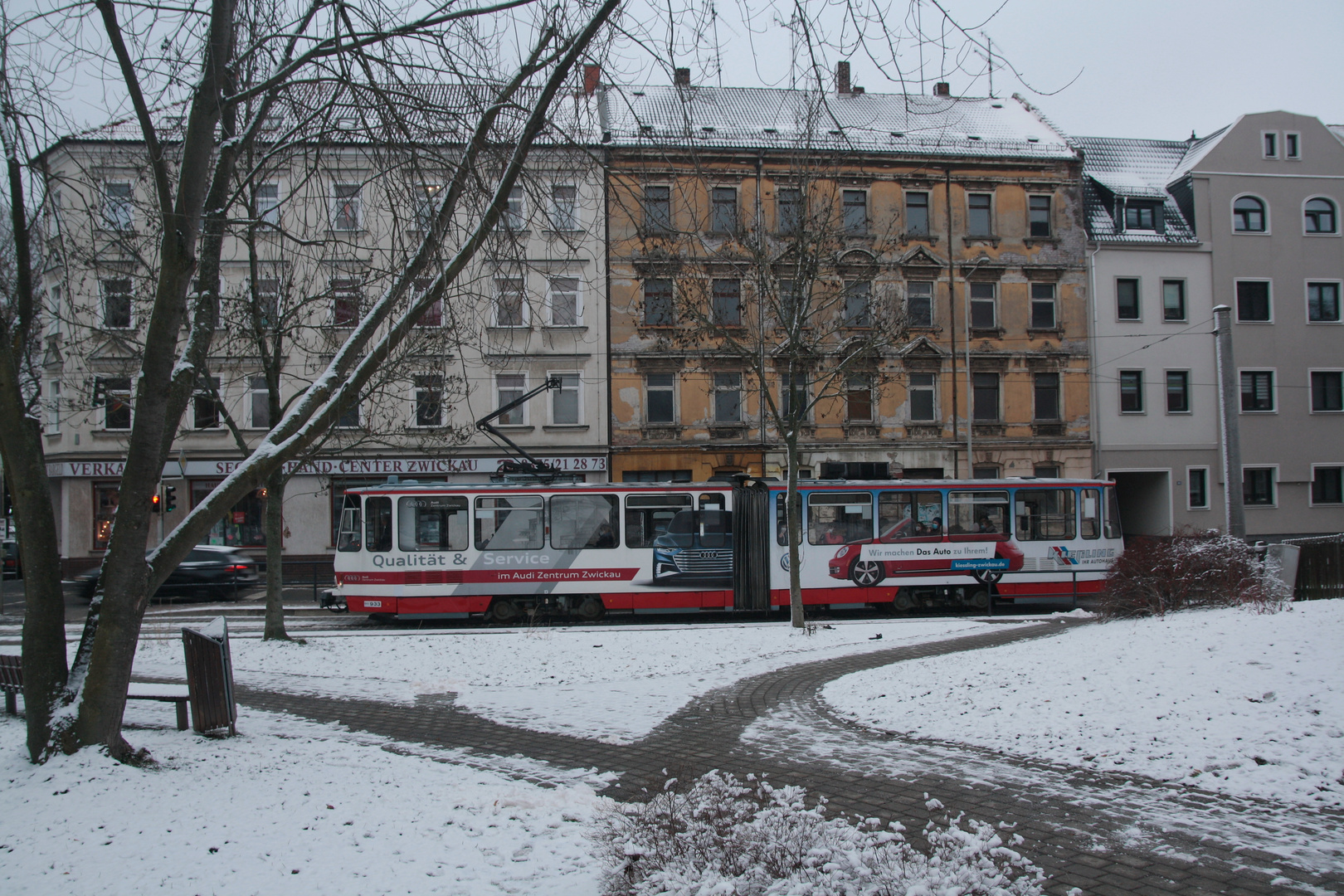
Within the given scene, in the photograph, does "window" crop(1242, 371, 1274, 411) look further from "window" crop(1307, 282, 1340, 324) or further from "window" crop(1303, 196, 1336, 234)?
"window" crop(1303, 196, 1336, 234)

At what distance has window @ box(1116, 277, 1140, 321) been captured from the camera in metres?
32.2

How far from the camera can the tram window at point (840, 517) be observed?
1922 cm

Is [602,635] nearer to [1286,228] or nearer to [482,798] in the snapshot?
[482,798]

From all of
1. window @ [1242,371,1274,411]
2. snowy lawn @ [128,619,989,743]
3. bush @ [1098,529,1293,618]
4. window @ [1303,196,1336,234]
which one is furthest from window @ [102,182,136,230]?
window @ [1303,196,1336,234]

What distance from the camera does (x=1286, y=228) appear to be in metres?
32.6

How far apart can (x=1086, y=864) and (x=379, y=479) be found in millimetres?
26865

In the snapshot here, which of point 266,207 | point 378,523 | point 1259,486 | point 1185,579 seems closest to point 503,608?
point 378,523

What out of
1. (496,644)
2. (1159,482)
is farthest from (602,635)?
(1159,482)

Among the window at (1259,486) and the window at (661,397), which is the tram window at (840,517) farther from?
the window at (1259,486)

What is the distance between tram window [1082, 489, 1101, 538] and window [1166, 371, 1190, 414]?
1470 centimetres

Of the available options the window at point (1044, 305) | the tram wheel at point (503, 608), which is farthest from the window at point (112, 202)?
the window at point (1044, 305)

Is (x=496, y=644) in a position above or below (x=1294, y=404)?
below

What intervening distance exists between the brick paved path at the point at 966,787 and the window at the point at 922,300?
77.5 ft

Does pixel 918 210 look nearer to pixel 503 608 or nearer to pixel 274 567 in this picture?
pixel 503 608
